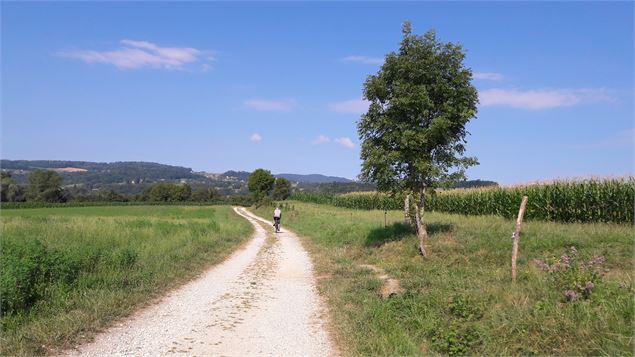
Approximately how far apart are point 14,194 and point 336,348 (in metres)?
119

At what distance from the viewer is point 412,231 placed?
18.4 meters

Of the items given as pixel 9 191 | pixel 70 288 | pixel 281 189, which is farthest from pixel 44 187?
pixel 70 288

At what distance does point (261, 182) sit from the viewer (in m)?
92.6

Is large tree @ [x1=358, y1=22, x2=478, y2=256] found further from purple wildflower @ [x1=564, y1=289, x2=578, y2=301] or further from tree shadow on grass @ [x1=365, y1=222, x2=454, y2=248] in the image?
purple wildflower @ [x1=564, y1=289, x2=578, y2=301]

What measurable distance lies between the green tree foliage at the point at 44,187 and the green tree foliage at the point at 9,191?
1.66 m

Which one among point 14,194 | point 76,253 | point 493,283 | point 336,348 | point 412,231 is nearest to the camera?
point 336,348

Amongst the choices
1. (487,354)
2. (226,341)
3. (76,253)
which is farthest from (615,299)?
(76,253)

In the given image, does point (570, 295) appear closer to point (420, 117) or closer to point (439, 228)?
point (420, 117)

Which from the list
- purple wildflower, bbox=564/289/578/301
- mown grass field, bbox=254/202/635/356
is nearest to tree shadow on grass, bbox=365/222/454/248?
mown grass field, bbox=254/202/635/356

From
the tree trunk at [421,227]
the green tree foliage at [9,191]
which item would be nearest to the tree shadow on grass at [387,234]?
the tree trunk at [421,227]

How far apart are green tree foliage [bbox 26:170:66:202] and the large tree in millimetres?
110491

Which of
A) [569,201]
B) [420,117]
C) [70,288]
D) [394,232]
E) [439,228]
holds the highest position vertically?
[420,117]

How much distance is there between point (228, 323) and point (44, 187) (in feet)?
385

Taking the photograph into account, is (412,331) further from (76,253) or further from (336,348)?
(76,253)
